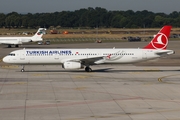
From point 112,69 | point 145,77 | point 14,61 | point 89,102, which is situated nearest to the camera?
point 89,102

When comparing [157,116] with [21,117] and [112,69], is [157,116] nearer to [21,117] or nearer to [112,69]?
[21,117]

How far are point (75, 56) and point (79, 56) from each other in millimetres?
538

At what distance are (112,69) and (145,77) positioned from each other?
404 inches

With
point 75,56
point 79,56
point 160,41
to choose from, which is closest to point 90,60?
point 79,56

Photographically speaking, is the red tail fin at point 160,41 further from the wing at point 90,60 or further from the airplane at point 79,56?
the wing at point 90,60

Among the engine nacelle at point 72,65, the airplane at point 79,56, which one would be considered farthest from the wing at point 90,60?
the engine nacelle at point 72,65

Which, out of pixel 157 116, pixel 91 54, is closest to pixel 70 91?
pixel 157 116

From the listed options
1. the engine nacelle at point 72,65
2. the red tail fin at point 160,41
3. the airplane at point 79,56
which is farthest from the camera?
the red tail fin at point 160,41

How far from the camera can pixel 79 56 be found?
57062 millimetres

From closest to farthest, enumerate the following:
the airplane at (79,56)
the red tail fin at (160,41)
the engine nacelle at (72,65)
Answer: the engine nacelle at (72,65), the airplane at (79,56), the red tail fin at (160,41)

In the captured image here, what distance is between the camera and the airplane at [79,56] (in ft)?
185

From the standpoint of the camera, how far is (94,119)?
28922 millimetres

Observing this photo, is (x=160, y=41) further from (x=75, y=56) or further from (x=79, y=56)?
(x=75, y=56)

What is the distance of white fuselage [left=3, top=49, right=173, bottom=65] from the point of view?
186 ft
